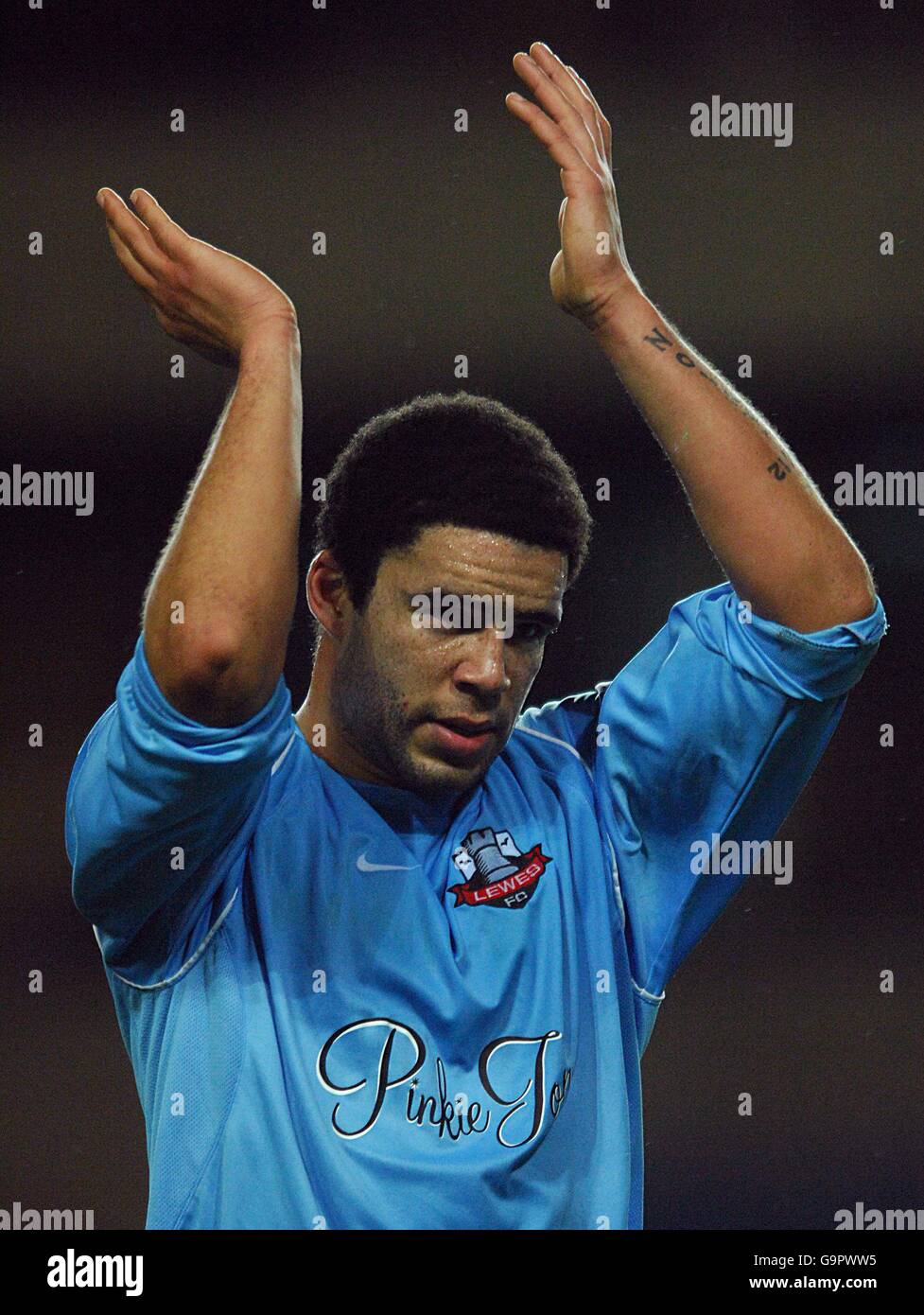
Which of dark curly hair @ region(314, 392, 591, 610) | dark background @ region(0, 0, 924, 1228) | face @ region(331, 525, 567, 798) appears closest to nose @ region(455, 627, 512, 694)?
face @ region(331, 525, 567, 798)

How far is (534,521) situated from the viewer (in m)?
1.56

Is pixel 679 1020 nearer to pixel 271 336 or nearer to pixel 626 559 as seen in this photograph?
pixel 626 559

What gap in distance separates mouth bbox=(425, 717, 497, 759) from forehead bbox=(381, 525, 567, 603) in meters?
0.12

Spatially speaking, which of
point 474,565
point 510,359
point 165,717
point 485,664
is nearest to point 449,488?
point 474,565

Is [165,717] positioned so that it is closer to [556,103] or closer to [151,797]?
[151,797]

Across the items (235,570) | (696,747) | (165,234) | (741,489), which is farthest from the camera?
(696,747)

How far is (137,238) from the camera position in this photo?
1.39 meters

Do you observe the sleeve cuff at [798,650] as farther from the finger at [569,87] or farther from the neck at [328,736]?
the finger at [569,87]

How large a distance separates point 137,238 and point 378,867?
2.03 ft

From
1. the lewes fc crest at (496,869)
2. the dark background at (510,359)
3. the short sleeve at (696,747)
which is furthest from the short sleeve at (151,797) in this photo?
the dark background at (510,359)

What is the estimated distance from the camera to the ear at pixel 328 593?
1.60m

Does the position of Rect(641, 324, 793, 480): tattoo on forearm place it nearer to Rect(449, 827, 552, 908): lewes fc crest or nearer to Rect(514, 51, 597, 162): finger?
Rect(514, 51, 597, 162): finger

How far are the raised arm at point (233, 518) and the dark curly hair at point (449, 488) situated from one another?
248 mm

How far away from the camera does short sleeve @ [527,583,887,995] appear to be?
5.06 feet
